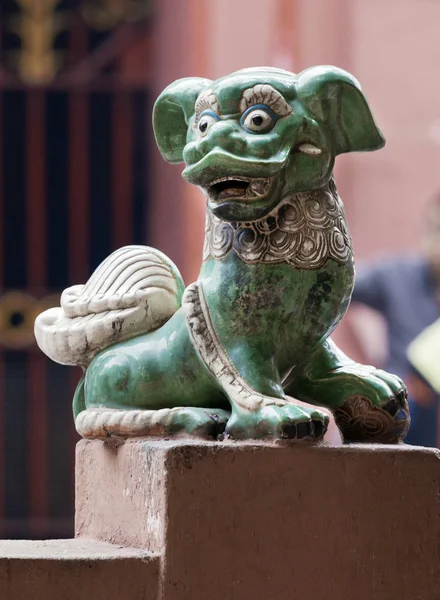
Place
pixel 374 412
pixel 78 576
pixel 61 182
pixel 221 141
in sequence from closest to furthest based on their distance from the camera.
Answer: pixel 78 576, pixel 221 141, pixel 374 412, pixel 61 182

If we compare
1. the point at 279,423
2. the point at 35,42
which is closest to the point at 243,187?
the point at 279,423

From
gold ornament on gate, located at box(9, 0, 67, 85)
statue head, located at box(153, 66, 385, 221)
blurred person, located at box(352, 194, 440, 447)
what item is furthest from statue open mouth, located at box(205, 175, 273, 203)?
gold ornament on gate, located at box(9, 0, 67, 85)

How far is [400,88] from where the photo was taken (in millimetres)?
5070

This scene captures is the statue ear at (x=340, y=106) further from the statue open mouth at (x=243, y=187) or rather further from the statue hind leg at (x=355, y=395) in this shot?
the statue hind leg at (x=355, y=395)

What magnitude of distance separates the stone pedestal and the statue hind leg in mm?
97

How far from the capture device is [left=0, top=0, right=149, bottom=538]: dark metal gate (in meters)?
5.49

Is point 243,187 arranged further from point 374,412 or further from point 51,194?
point 51,194

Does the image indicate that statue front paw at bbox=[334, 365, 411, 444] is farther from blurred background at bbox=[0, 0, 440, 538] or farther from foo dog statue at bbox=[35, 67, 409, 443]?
blurred background at bbox=[0, 0, 440, 538]

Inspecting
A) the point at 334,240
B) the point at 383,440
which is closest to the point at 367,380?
the point at 383,440

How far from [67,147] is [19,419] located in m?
1.02

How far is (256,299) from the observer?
7.13ft

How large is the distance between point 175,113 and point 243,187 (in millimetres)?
254

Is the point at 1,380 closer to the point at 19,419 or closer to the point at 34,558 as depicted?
the point at 19,419

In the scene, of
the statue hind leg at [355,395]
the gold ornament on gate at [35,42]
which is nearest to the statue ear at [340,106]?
the statue hind leg at [355,395]
